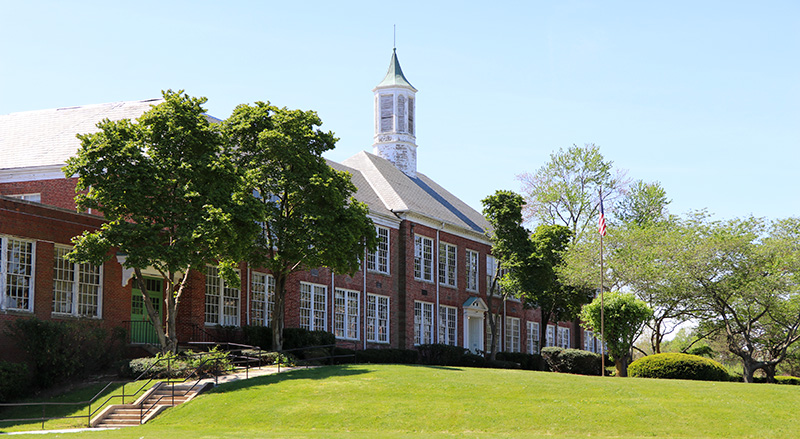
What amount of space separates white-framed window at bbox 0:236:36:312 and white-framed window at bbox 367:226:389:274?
16.9m

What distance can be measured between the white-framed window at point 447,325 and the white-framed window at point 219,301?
580 inches

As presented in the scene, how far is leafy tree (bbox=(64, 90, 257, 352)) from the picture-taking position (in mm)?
25281

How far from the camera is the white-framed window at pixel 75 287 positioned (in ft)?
88.5

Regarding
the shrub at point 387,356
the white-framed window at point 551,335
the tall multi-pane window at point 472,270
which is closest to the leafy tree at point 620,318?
the shrub at point 387,356

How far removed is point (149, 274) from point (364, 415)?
12387mm

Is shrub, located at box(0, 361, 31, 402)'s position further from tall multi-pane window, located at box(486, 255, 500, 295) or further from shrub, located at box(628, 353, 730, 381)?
tall multi-pane window, located at box(486, 255, 500, 295)

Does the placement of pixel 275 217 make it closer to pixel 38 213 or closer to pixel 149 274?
pixel 149 274

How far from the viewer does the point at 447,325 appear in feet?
148

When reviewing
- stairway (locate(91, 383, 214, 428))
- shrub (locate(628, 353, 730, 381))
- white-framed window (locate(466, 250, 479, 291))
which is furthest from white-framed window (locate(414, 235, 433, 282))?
stairway (locate(91, 383, 214, 428))

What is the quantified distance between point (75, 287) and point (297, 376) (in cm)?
804

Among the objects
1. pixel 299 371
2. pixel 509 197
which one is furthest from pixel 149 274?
pixel 509 197

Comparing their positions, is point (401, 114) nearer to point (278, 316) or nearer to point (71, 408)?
point (278, 316)

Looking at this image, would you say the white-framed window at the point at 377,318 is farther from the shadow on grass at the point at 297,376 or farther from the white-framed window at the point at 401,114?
the white-framed window at the point at 401,114

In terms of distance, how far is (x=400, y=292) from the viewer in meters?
41.6
